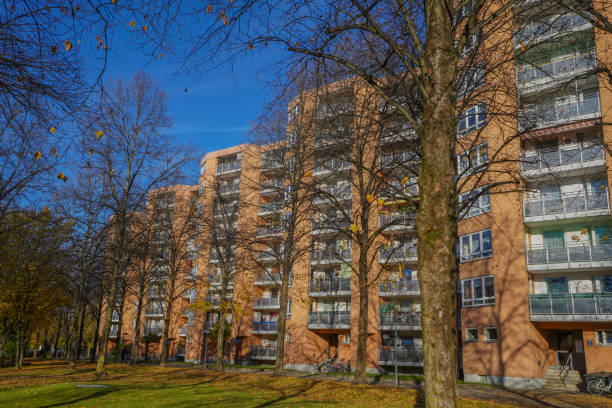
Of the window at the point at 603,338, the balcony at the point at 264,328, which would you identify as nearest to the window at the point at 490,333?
the window at the point at 603,338

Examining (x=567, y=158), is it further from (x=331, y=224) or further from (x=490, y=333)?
(x=331, y=224)

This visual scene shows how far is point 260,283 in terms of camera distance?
46.0 m

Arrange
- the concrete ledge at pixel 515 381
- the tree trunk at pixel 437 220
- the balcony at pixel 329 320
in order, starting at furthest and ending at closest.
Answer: the balcony at pixel 329 320 → the concrete ledge at pixel 515 381 → the tree trunk at pixel 437 220

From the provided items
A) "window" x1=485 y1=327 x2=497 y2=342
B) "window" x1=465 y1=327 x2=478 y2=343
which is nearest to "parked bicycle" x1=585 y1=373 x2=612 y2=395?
"window" x1=485 y1=327 x2=497 y2=342

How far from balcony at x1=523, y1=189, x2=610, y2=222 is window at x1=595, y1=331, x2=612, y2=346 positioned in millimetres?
6504

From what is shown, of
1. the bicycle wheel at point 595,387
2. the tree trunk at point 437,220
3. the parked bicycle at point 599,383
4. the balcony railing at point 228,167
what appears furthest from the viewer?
the balcony railing at point 228,167

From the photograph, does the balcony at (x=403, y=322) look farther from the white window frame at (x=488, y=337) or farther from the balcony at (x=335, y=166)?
the balcony at (x=335, y=166)

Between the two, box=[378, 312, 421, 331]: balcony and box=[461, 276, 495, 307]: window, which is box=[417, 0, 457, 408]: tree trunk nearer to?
box=[461, 276, 495, 307]: window

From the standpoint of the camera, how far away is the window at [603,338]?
974 inches

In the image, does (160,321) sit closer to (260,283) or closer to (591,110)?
(260,283)

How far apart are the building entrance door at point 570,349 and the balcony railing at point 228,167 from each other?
35708 mm

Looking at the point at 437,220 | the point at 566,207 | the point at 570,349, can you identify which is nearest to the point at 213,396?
the point at 437,220

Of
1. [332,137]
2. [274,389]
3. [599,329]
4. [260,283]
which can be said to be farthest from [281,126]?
[260,283]

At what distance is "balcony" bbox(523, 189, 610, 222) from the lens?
2439 cm
